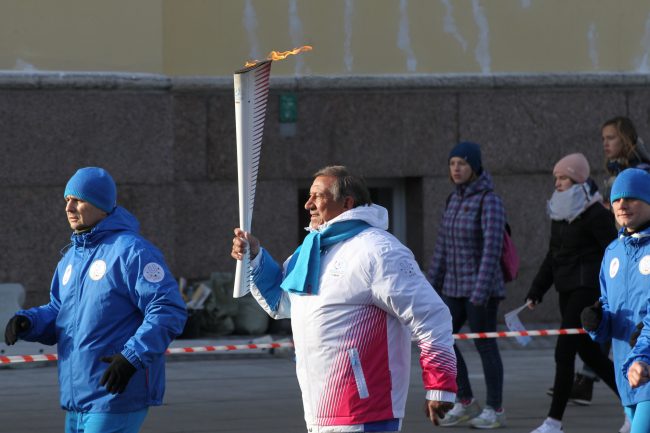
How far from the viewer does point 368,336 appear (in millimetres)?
5375

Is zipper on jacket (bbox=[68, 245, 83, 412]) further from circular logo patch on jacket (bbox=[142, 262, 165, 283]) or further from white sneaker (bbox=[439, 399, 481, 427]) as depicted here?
white sneaker (bbox=[439, 399, 481, 427])

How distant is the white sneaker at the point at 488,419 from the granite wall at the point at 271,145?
4.44 m

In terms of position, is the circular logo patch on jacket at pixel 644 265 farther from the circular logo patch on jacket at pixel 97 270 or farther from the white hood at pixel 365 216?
the circular logo patch on jacket at pixel 97 270

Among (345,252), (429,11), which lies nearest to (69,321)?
(345,252)

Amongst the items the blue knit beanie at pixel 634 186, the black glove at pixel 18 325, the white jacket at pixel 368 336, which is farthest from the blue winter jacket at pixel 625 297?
the black glove at pixel 18 325

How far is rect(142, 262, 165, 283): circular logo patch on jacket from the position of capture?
577cm

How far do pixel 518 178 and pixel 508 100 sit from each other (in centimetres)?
74

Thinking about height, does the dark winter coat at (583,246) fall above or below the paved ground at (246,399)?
above

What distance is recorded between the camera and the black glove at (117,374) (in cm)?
551

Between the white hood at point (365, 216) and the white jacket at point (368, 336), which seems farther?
the white hood at point (365, 216)

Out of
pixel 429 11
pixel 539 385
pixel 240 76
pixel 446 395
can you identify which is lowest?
pixel 539 385

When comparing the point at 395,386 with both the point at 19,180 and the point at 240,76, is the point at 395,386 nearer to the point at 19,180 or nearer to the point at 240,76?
the point at 240,76

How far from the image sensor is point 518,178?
546 inches

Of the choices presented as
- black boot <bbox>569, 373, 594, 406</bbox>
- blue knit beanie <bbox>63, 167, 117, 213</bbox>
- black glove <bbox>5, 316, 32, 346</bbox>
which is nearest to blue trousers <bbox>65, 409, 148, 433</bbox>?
black glove <bbox>5, 316, 32, 346</bbox>
